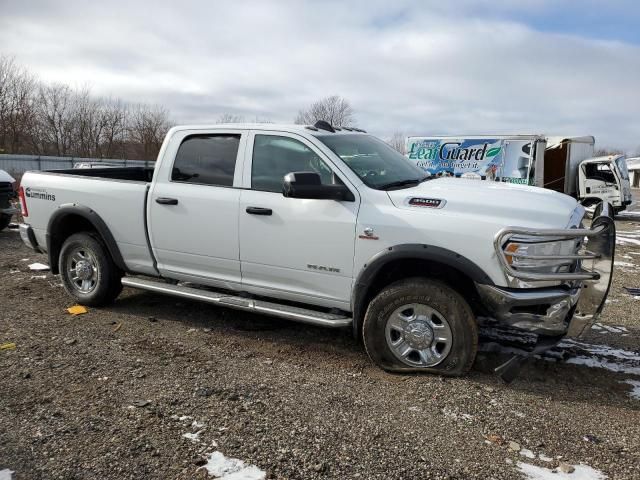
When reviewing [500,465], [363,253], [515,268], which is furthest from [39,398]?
[515,268]

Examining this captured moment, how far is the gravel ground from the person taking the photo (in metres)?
2.86

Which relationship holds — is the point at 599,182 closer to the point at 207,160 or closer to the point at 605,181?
the point at 605,181

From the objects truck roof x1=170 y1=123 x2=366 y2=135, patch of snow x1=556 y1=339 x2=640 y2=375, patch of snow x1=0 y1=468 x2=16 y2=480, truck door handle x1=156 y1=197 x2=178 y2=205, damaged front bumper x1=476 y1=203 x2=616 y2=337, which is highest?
truck roof x1=170 y1=123 x2=366 y2=135

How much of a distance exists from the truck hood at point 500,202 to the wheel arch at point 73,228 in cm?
306

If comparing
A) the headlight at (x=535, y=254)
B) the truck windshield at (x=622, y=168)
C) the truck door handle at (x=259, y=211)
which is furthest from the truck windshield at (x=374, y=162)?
the truck windshield at (x=622, y=168)

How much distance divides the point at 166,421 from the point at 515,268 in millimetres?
2542

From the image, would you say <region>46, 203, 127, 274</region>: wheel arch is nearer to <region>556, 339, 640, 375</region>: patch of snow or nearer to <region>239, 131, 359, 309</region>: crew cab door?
<region>239, 131, 359, 309</region>: crew cab door

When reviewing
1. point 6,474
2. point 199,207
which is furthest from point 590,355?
point 6,474

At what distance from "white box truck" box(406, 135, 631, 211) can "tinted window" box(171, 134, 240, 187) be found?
1453 centimetres

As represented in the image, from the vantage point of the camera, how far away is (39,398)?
3.55m

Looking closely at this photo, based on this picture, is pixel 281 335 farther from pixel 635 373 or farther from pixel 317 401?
→ pixel 635 373

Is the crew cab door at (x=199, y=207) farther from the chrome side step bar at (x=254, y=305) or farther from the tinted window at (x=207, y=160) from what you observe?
the chrome side step bar at (x=254, y=305)

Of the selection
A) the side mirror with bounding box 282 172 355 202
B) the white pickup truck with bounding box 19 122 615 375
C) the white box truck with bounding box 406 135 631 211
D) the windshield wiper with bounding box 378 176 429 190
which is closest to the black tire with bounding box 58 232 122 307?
the white pickup truck with bounding box 19 122 615 375

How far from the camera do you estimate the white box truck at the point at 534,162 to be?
18.5 m
